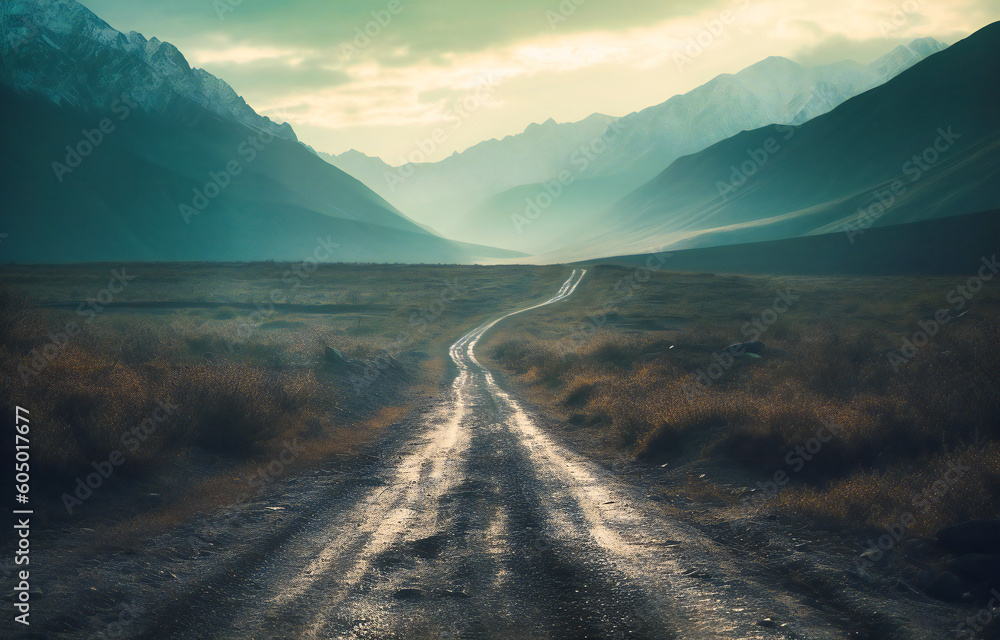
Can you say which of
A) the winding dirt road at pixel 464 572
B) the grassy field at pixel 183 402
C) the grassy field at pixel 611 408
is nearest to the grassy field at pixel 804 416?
the grassy field at pixel 611 408

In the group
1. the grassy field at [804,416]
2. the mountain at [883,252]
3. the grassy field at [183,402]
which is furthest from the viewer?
the mountain at [883,252]

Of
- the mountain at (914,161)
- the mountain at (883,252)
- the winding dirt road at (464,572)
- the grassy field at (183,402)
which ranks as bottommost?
the winding dirt road at (464,572)

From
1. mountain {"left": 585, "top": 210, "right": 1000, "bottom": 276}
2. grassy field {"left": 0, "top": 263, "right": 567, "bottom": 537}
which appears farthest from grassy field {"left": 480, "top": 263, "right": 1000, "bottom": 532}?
mountain {"left": 585, "top": 210, "right": 1000, "bottom": 276}

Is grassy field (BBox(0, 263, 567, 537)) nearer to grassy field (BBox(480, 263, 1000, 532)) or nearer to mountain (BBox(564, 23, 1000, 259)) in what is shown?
grassy field (BBox(480, 263, 1000, 532))

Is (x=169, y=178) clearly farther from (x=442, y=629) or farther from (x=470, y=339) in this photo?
(x=442, y=629)

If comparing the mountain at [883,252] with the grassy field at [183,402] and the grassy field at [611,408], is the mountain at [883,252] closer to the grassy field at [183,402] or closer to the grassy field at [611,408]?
the grassy field at [611,408]

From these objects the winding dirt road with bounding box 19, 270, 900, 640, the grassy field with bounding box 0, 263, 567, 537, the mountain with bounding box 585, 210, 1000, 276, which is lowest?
the winding dirt road with bounding box 19, 270, 900, 640

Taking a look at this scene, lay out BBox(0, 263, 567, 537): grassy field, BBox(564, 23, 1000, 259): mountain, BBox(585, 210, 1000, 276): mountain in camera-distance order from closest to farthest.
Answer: BBox(0, 263, 567, 537): grassy field < BBox(585, 210, 1000, 276): mountain < BBox(564, 23, 1000, 259): mountain

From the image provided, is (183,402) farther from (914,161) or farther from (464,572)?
Result: (914,161)

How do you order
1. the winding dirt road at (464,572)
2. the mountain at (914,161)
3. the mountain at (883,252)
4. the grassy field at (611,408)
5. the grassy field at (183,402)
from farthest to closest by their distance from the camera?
the mountain at (914,161) < the mountain at (883,252) < the grassy field at (183,402) < the grassy field at (611,408) < the winding dirt road at (464,572)

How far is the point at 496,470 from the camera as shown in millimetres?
12188

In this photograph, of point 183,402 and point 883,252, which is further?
point 883,252

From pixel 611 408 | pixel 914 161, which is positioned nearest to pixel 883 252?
pixel 914 161

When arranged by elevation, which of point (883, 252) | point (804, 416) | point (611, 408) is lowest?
point (611, 408)
